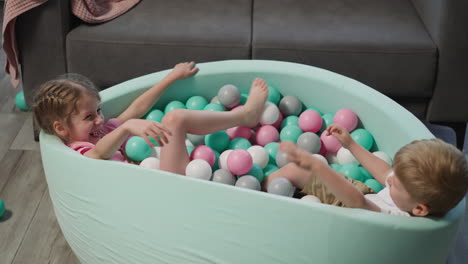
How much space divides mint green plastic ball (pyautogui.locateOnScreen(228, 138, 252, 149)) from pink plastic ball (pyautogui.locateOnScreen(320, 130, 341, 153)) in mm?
212

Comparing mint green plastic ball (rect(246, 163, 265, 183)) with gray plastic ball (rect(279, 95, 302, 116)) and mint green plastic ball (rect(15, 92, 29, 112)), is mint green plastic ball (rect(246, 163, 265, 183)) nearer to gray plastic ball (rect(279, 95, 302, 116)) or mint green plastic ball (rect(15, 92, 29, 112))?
gray plastic ball (rect(279, 95, 302, 116))

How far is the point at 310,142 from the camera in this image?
1.71m

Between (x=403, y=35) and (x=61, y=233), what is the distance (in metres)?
1.23

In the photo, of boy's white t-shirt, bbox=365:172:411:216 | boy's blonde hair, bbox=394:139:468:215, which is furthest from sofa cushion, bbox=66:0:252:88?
boy's blonde hair, bbox=394:139:468:215

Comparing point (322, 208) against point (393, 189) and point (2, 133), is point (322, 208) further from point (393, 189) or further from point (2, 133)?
point (2, 133)

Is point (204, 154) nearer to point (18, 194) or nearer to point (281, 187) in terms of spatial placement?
point (281, 187)

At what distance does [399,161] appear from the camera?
126 centimetres

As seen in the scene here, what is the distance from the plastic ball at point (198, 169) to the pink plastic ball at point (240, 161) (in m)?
0.06

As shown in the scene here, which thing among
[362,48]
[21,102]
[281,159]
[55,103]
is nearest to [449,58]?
[362,48]

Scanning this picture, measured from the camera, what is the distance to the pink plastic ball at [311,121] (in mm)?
1792

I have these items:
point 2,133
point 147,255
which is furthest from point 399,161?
point 2,133

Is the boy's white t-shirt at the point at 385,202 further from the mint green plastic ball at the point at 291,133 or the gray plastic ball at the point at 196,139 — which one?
the gray plastic ball at the point at 196,139

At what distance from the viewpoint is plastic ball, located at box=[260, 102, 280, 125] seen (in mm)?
1810

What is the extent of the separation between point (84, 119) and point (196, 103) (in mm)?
384
